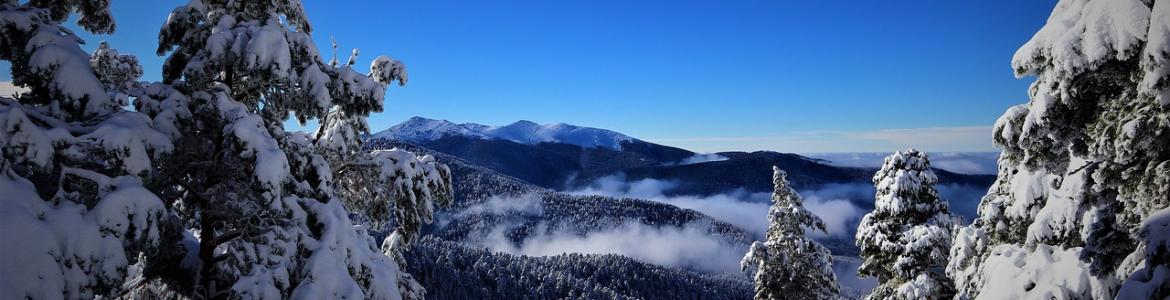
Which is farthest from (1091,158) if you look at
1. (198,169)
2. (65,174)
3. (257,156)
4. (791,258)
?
(791,258)

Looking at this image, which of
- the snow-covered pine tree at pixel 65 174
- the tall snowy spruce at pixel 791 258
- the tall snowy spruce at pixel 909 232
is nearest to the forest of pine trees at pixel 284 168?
the snow-covered pine tree at pixel 65 174

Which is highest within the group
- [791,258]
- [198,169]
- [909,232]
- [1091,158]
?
[1091,158]

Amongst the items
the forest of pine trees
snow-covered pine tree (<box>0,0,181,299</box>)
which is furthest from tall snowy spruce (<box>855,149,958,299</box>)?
snow-covered pine tree (<box>0,0,181,299</box>)

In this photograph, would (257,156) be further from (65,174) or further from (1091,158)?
(1091,158)

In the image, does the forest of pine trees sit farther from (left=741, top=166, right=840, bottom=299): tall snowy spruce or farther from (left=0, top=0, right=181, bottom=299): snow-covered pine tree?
(left=741, top=166, right=840, bottom=299): tall snowy spruce

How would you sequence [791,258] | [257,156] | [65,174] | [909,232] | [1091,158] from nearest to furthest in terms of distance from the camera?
[65,174] → [257,156] → [1091,158] → [909,232] → [791,258]

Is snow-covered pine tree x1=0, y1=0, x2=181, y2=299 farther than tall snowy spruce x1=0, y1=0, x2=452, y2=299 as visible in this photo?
No

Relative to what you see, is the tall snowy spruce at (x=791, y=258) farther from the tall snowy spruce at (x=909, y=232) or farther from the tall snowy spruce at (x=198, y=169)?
the tall snowy spruce at (x=198, y=169)
